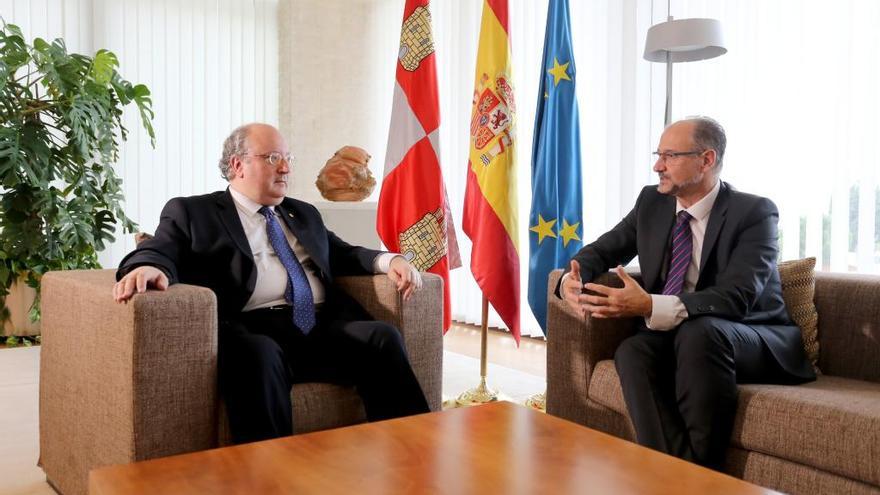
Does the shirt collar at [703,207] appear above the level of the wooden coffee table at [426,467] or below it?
above

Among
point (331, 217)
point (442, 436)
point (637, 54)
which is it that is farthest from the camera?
point (637, 54)

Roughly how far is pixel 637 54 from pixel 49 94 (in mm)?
3567

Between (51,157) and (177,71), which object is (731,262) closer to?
(51,157)

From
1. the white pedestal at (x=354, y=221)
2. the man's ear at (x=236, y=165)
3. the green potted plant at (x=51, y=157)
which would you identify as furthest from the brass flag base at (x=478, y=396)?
the green potted plant at (x=51, y=157)

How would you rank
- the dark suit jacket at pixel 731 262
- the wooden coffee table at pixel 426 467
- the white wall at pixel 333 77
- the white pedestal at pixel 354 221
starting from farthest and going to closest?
1. the white wall at pixel 333 77
2. the white pedestal at pixel 354 221
3. the dark suit jacket at pixel 731 262
4. the wooden coffee table at pixel 426 467

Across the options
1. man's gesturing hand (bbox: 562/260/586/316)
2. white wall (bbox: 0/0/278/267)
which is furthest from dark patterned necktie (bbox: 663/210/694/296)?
white wall (bbox: 0/0/278/267)

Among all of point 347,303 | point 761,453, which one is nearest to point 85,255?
point 347,303

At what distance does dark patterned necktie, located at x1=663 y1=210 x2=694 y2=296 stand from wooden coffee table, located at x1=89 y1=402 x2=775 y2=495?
973 millimetres

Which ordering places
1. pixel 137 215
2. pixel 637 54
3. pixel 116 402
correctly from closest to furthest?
pixel 116 402, pixel 637 54, pixel 137 215

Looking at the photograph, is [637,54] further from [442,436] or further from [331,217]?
[442,436]

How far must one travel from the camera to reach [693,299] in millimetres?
2148

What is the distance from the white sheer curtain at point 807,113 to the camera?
3215mm

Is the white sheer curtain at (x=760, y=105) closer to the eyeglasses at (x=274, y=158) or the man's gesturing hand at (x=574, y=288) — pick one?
the man's gesturing hand at (x=574, y=288)

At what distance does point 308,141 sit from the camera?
20.5 ft
